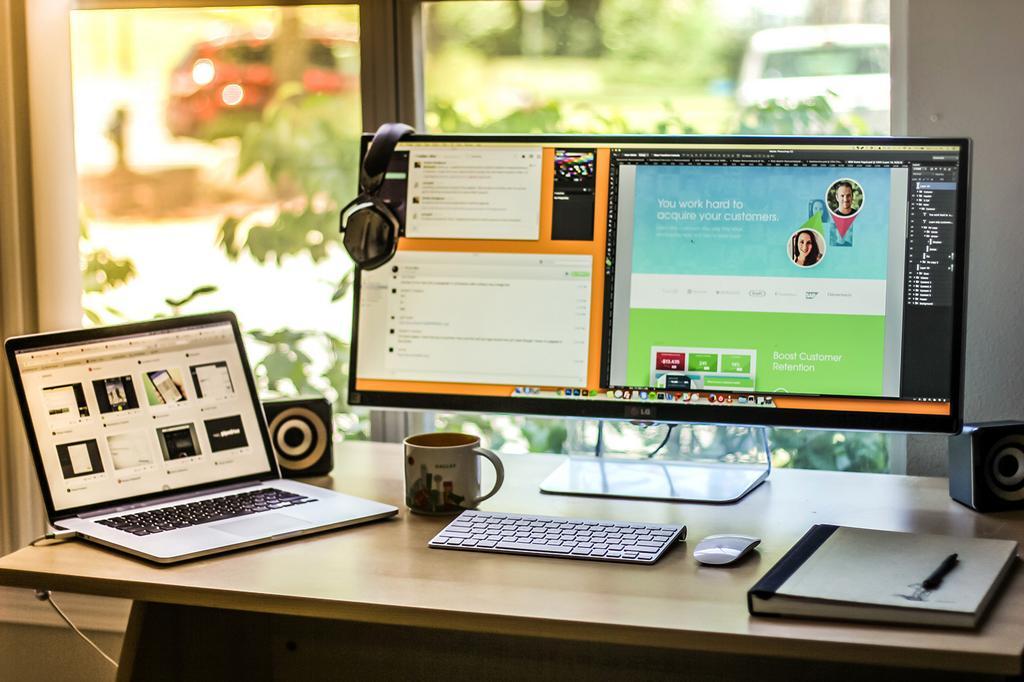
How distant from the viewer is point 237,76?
1905 millimetres

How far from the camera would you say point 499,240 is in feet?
4.80

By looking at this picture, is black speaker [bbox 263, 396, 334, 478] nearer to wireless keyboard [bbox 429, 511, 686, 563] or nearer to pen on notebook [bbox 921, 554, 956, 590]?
wireless keyboard [bbox 429, 511, 686, 563]

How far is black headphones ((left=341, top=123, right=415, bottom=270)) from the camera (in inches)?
58.2

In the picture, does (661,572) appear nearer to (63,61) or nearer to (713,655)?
(713,655)

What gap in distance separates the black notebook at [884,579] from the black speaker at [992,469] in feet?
0.60

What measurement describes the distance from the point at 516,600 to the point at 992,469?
647 millimetres

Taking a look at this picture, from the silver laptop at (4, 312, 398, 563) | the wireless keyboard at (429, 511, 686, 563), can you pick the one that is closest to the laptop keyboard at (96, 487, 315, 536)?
the silver laptop at (4, 312, 398, 563)

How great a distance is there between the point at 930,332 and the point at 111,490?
1020mm

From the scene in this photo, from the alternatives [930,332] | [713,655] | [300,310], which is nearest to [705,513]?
[713,655]

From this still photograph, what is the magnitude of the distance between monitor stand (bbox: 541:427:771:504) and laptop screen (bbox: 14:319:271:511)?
41 centimetres

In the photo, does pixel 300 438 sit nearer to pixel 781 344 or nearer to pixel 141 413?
pixel 141 413

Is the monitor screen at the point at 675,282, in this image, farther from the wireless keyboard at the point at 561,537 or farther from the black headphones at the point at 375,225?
the wireless keyboard at the point at 561,537

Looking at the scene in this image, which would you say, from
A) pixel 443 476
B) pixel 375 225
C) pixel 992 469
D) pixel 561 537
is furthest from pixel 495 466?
pixel 992 469

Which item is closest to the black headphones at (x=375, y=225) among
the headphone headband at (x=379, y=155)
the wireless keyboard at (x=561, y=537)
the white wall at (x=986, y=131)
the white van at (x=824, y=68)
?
the headphone headband at (x=379, y=155)
